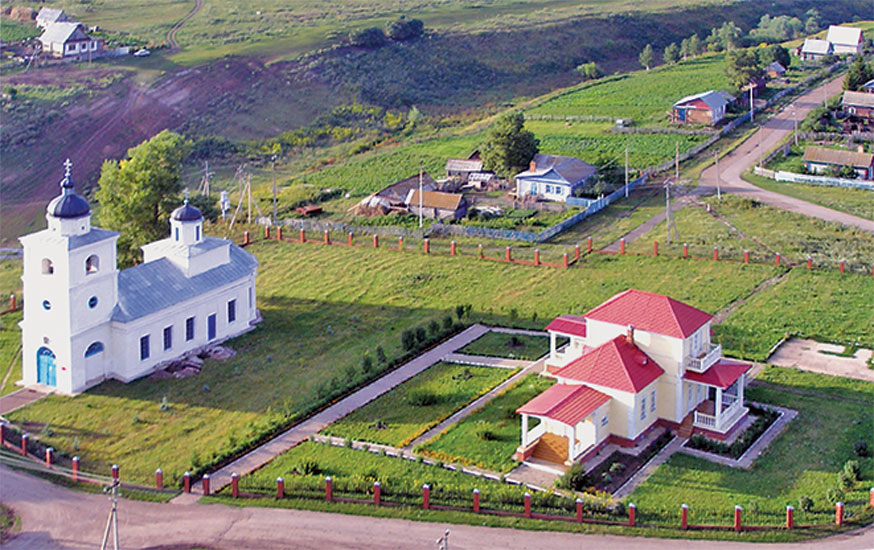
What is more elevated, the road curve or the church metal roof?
the road curve

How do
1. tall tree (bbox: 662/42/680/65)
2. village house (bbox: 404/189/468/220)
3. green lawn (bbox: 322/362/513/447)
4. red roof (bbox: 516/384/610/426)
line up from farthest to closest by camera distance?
tall tree (bbox: 662/42/680/65)
village house (bbox: 404/189/468/220)
green lawn (bbox: 322/362/513/447)
red roof (bbox: 516/384/610/426)

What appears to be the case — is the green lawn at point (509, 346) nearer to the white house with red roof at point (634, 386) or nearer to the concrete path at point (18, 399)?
the white house with red roof at point (634, 386)

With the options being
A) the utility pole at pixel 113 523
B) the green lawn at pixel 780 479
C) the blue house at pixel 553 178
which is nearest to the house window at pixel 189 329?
the utility pole at pixel 113 523

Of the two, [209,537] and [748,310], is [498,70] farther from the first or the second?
[209,537]

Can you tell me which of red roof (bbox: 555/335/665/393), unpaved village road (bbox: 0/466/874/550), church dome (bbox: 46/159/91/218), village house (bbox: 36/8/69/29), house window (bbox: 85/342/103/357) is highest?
village house (bbox: 36/8/69/29)

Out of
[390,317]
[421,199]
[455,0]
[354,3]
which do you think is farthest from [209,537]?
[455,0]

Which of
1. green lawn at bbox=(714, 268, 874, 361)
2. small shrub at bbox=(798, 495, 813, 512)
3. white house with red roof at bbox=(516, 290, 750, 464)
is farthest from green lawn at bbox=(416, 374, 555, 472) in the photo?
green lawn at bbox=(714, 268, 874, 361)

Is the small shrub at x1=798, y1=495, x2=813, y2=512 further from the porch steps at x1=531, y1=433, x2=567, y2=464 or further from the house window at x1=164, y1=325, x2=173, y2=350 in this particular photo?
the house window at x1=164, y1=325, x2=173, y2=350
